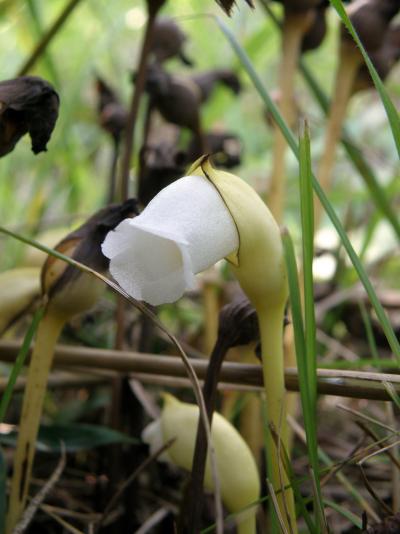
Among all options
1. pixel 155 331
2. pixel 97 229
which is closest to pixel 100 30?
pixel 155 331

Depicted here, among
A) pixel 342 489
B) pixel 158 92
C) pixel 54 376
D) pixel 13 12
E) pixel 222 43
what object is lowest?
pixel 342 489

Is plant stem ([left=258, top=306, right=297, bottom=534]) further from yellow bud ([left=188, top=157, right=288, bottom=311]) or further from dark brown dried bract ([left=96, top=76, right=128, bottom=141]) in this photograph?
dark brown dried bract ([left=96, top=76, right=128, bottom=141])

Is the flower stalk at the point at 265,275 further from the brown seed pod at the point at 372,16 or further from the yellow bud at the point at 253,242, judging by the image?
the brown seed pod at the point at 372,16

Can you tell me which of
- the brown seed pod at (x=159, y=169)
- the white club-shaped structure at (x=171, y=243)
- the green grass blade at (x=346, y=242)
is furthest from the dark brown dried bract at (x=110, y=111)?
the white club-shaped structure at (x=171, y=243)

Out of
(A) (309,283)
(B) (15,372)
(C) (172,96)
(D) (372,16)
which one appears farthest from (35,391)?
(D) (372,16)

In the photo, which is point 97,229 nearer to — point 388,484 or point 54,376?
point 54,376

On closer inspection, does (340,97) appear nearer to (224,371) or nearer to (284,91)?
(284,91)
